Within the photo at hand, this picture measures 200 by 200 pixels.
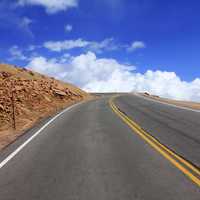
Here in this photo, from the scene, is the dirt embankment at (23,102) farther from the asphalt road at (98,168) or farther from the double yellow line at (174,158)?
the double yellow line at (174,158)

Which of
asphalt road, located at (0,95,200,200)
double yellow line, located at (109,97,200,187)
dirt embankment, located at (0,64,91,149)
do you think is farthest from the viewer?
dirt embankment, located at (0,64,91,149)

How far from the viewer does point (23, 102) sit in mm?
32375

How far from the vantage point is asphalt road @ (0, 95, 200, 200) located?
7012 mm

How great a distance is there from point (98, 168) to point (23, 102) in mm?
24254

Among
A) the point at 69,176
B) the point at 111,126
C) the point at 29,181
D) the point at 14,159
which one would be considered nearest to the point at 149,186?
the point at 69,176

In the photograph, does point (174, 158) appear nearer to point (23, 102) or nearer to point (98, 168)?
point (98, 168)

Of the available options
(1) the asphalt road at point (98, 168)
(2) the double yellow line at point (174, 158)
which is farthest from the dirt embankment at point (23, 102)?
(2) the double yellow line at point (174, 158)

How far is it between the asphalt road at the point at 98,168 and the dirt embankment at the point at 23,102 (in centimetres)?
337

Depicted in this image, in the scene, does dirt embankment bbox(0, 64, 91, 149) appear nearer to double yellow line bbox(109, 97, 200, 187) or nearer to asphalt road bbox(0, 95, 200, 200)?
asphalt road bbox(0, 95, 200, 200)

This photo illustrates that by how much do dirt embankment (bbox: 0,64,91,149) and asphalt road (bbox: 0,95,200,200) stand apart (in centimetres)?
337

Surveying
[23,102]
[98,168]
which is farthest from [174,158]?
[23,102]

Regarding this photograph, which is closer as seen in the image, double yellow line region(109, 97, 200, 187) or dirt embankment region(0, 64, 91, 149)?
double yellow line region(109, 97, 200, 187)

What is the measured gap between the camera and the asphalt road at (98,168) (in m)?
7.01

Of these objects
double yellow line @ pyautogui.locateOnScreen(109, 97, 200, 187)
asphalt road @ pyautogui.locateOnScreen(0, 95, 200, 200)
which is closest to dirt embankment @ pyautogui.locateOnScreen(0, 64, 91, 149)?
asphalt road @ pyautogui.locateOnScreen(0, 95, 200, 200)
